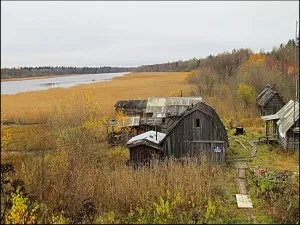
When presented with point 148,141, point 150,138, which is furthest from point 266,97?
point 148,141

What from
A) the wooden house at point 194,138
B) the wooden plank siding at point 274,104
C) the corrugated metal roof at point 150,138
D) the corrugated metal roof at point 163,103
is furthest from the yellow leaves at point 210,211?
the wooden plank siding at point 274,104

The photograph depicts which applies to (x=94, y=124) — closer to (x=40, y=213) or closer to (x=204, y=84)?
(x=40, y=213)

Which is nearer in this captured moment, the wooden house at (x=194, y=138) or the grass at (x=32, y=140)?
the wooden house at (x=194, y=138)

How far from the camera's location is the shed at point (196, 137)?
21.9 m

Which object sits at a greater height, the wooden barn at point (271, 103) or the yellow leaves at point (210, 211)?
the wooden barn at point (271, 103)

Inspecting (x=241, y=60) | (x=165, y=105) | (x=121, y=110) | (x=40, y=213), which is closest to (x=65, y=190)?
(x=40, y=213)

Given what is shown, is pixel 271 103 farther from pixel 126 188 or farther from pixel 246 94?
pixel 126 188

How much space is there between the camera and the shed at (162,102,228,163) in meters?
21.9

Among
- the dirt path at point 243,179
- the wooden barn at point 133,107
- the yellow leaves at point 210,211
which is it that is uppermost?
the wooden barn at point 133,107

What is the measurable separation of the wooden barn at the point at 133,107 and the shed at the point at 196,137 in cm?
1342

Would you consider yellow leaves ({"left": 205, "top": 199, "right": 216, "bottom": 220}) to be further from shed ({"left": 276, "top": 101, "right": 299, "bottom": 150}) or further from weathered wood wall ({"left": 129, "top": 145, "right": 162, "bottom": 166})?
shed ({"left": 276, "top": 101, "right": 299, "bottom": 150})

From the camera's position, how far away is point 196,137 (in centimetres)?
2209

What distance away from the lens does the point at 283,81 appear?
41.4 metres

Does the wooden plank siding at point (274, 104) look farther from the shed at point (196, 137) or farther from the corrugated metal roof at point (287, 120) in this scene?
the shed at point (196, 137)
